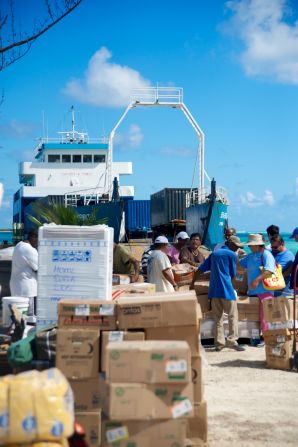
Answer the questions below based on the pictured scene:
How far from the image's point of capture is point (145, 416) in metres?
4.45

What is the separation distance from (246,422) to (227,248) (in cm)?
463

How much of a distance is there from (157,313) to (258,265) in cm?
530

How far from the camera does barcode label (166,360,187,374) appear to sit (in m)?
4.51

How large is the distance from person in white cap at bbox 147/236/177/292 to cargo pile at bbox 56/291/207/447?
3.94m

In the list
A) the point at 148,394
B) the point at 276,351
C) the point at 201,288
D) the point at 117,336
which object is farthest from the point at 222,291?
the point at 148,394

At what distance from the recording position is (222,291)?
1028cm

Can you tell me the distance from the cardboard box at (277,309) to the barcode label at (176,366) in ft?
16.2

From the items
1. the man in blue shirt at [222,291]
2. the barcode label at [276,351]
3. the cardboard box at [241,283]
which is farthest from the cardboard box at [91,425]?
the cardboard box at [241,283]

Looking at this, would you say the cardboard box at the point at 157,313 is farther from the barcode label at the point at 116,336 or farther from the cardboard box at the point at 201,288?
the cardboard box at the point at 201,288

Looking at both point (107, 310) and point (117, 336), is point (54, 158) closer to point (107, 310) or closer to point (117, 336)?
point (107, 310)

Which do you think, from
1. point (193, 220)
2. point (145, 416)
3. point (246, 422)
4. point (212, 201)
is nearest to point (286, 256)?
point (246, 422)

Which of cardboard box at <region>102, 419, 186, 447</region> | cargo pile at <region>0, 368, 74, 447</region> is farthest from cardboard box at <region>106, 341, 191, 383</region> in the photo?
cargo pile at <region>0, 368, 74, 447</region>

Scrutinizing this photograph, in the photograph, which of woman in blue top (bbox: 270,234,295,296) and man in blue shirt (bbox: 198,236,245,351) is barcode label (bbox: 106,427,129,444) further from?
woman in blue top (bbox: 270,234,295,296)

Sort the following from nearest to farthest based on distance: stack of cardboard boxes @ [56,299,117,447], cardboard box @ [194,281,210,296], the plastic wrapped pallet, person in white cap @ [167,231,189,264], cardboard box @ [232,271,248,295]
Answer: stack of cardboard boxes @ [56,299,117,447]
the plastic wrapped pallet
cardboard box @ [194,281,210,296]
cardboard box @ [232,271,248,295]
person in white cap @ [167,231,189,264]
